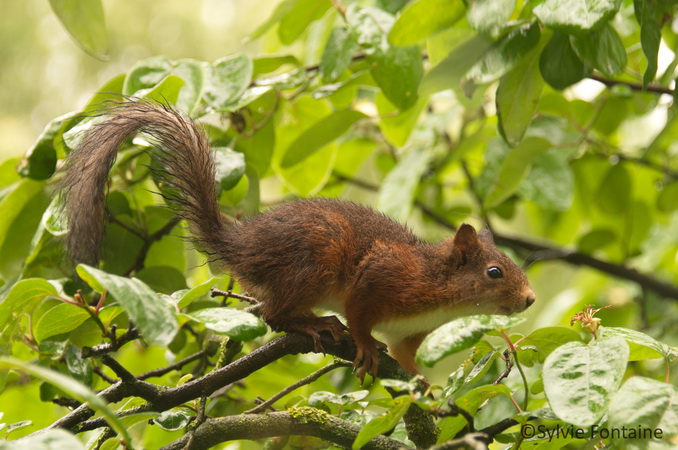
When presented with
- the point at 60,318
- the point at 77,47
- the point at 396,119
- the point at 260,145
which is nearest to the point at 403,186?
the point at 396,119

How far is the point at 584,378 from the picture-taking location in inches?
52.6

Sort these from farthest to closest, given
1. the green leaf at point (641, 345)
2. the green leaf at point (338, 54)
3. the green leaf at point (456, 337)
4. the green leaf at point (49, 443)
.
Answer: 1. the green leaf at point (338, 54)
2. the green leaf at point (641, 345)
3. the green leaf at point (456, 337)
4. the green leaf at point (49, 443)

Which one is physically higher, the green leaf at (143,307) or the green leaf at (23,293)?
the green leaf at (143,307)

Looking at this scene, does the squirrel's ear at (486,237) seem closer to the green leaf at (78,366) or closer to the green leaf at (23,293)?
the green leaf at (78,366)

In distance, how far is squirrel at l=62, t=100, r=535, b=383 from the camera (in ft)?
6.75

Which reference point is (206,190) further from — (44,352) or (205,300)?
(44,352)

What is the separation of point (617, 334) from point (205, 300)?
1193 mm

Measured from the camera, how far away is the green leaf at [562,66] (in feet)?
6.80

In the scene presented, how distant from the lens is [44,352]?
194 cm

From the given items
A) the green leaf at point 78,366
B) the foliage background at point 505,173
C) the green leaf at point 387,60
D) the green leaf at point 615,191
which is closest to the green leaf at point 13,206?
the foliage background at point 505,173

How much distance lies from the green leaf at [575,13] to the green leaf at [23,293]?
4.22 feet

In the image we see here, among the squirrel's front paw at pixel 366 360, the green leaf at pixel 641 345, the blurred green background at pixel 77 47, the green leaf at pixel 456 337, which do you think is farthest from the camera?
the blurred green background at pixel 77 47

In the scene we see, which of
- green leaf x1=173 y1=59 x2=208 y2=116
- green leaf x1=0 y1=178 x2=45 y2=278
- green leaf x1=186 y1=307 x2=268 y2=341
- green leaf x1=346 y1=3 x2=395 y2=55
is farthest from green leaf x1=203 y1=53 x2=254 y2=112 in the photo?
green leaf x1=186 y1=307 x2=268 y2=341

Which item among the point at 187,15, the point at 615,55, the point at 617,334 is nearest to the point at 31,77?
the point at 187,15
